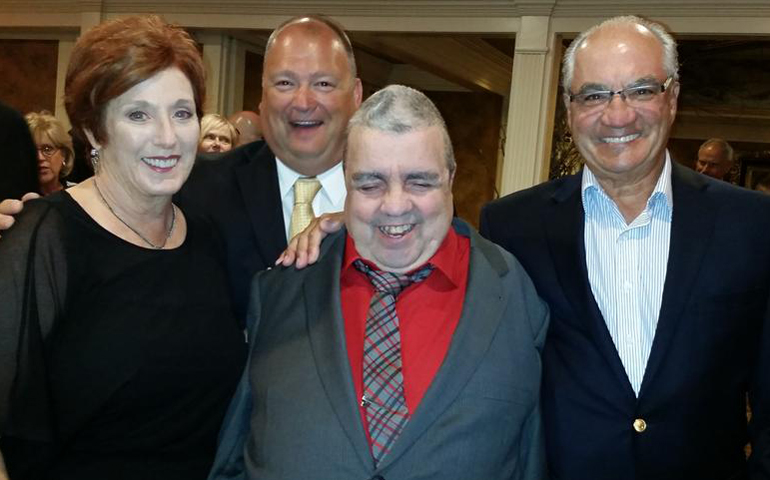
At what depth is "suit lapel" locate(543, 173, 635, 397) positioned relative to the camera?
2.25 m

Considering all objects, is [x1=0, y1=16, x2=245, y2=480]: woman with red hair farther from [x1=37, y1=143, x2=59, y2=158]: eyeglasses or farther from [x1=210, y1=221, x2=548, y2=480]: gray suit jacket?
[x1=37, y1=143, x2=59, y2=158]: eyeglasses

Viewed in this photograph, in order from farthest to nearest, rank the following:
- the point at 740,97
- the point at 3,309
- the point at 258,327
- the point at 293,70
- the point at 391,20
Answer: the point at 740,97
the point at 391,20
the point at 293,70
the point at 258,327
the point at 3,309

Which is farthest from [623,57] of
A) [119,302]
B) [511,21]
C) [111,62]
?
[511,21]

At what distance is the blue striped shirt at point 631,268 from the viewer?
2.29 metres

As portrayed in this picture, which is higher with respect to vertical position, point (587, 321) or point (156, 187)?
point (156, 187)

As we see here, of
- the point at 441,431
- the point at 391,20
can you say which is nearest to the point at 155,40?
the point at 441,431

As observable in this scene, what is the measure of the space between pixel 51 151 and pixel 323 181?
2.08 m

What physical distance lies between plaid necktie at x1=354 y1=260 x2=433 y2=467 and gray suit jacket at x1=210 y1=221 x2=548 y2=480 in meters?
0.05

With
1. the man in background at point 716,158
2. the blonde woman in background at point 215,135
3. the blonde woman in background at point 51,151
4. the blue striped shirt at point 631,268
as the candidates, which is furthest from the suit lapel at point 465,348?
the man in background at point 716,158

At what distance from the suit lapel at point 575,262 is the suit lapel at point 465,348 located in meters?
0.32

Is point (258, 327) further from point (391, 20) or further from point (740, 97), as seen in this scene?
point (740, 97)

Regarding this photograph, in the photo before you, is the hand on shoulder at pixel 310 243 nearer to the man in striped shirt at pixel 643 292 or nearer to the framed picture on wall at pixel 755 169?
the man in striped shirt at pixel 643 292

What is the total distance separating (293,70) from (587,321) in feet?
4.26

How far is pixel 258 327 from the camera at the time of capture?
2166mm
